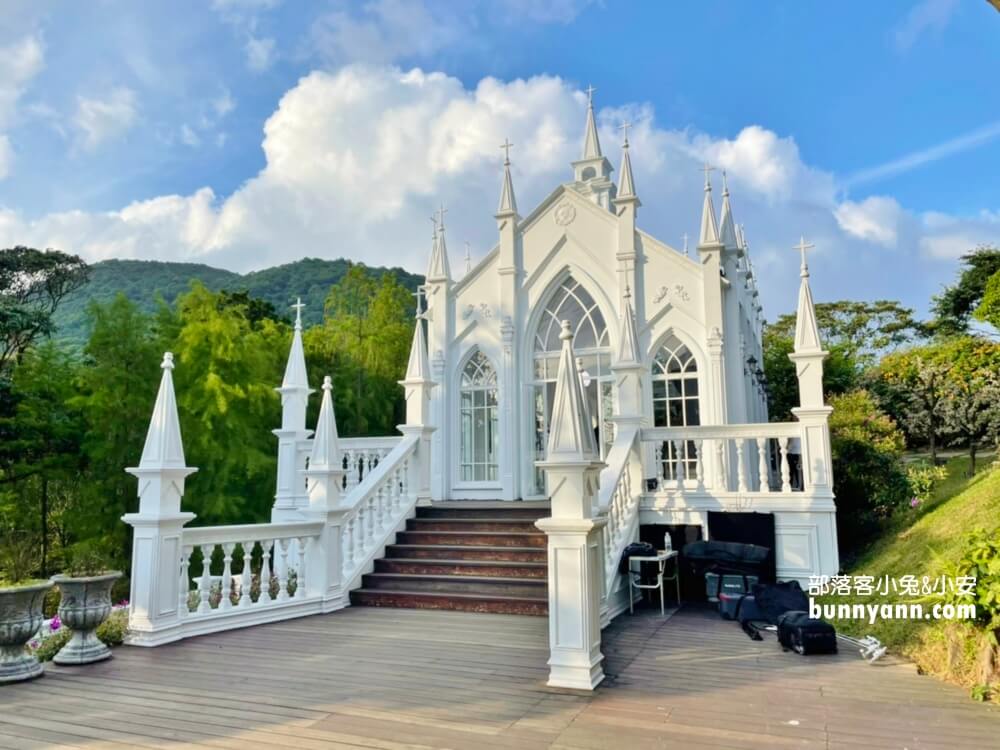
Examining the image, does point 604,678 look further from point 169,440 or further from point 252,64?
point 252,64

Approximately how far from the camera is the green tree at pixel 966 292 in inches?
719

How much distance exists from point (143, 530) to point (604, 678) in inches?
158

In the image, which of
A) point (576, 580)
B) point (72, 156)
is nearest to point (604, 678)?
point (576, 580)

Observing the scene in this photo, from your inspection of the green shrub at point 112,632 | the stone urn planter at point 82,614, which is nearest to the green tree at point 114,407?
the green shrub at point 112,632

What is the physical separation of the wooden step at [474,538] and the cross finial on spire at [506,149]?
6930mm

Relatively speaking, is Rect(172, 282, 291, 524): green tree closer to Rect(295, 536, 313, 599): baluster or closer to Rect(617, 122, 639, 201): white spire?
Rect(295, 536, 313, 599): baluster

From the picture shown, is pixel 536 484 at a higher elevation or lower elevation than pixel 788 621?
higher

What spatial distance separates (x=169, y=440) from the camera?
5816 millimetres

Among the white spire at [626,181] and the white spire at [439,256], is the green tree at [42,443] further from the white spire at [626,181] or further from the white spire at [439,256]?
the white spire at [626,181]

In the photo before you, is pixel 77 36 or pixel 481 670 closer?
pixel 481 670

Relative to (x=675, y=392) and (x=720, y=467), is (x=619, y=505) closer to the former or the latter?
(x=720, y=467)

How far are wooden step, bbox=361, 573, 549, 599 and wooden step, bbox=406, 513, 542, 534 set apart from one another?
0.92 m

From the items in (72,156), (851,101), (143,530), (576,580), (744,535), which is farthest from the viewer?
(72,156)

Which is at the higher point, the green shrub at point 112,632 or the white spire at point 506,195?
the white spire at point 506,195
